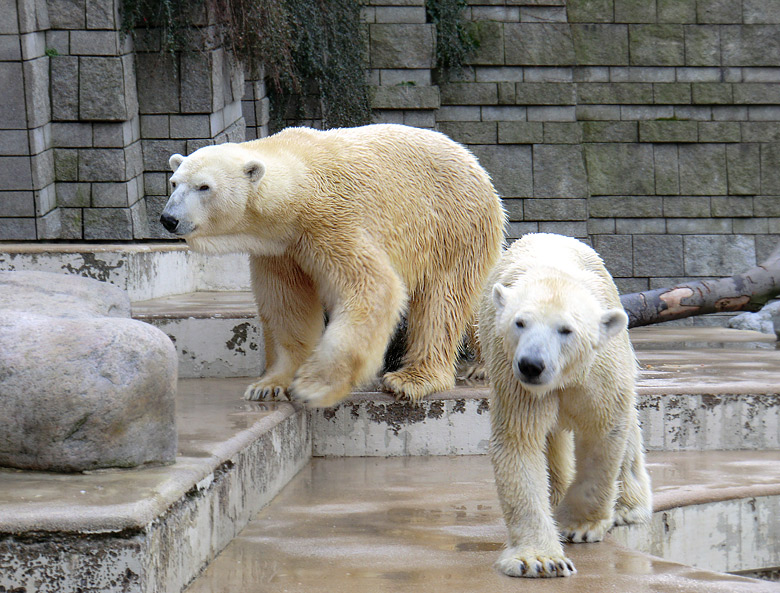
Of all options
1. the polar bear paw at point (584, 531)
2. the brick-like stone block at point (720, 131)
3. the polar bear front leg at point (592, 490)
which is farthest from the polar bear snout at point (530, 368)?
the brick-like stone block at point (720, 131)

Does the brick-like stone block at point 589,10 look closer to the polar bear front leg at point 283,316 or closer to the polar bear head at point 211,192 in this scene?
the polar bear front leg at point 283,316

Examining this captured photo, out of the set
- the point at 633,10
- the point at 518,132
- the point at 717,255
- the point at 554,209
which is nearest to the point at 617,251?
the point at 554,209

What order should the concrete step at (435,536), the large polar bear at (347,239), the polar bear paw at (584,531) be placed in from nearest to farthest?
the concrete step at (435,536), the polar bear paw at (584,531), the large polar bear at (347,239)

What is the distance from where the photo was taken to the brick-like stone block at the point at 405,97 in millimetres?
9055

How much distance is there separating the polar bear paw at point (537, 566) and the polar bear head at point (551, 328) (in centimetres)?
43

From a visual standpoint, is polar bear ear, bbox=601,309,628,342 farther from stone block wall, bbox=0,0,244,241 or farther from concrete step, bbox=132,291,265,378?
stone block wall, bbox=0,0,244,241

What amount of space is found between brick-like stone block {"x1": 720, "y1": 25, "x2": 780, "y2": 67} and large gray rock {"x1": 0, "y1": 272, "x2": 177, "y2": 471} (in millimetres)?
8219

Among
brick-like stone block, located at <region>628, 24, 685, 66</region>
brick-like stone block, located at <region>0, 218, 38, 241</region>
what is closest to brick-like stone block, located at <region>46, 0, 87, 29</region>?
brick-like stone block, located at <region>0, 218, 38, 241</region>

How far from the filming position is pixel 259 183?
376 centimetres

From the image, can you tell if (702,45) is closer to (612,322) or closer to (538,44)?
(538,44)

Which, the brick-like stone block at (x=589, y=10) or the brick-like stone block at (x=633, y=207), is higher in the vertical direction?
the brick-like stone block at (x=589, y=10)

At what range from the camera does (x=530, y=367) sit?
250 cm

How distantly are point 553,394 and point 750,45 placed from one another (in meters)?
7.95

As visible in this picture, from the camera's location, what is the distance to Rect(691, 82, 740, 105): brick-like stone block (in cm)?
966
